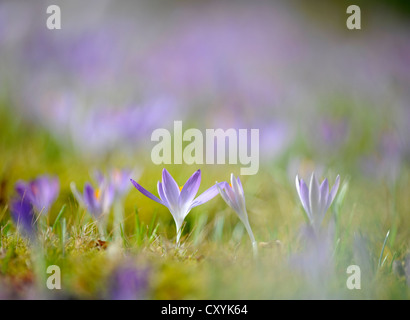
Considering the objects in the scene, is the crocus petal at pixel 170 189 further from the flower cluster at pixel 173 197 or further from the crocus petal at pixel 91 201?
the crocus petal at pixel 91 201

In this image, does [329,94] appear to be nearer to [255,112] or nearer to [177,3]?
[255,112]

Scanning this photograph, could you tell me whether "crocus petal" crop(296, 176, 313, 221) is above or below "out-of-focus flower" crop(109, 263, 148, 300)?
above

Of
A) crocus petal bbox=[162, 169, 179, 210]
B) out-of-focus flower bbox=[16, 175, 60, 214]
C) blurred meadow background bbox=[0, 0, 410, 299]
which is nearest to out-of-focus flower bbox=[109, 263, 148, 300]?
blurred meadow background bbox=[0, 0, 410, 299]

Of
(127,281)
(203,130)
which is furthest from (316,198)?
(203,130)

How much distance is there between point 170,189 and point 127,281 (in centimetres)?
14

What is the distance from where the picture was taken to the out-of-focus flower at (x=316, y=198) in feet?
2.30

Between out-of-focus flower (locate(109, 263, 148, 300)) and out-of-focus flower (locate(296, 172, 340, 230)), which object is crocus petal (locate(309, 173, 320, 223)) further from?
out-of-focus flower (locate(109, 263, 148, 300))

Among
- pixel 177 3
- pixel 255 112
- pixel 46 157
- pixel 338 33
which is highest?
pixel 177 3

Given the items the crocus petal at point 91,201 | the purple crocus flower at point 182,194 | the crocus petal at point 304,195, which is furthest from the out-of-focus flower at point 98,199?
the crocus petal at point 304,195

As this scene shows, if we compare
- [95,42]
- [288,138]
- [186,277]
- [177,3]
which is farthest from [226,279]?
[177,3]

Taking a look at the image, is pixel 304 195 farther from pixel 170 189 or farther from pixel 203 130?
pixel 203 130

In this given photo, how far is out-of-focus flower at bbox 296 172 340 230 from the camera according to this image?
70 cm

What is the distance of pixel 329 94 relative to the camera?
2137 mm
